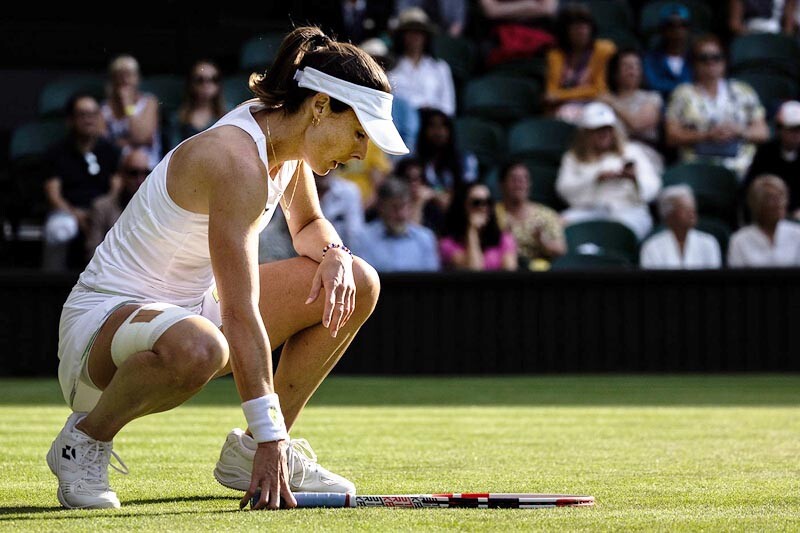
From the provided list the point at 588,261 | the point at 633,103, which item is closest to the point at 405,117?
the point at 633,103

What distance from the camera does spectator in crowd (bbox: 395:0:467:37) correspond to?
1269 centimetres

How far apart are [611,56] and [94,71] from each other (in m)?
4.75

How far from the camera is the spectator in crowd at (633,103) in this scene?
37.1 ft

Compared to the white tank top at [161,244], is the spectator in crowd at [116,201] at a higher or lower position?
higher

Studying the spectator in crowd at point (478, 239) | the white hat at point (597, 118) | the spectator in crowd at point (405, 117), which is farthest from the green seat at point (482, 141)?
the spectator in crowd at point (478, 239)

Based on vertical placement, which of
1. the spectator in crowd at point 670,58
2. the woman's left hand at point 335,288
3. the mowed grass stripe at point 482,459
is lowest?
the mowed grass stripe at point 482,459

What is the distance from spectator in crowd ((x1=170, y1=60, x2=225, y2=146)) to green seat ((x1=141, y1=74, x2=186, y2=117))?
0.72m

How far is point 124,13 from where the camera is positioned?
1289 cm

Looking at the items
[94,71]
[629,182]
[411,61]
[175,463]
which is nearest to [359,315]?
[175,463]

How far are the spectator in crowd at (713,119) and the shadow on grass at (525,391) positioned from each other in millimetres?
2499

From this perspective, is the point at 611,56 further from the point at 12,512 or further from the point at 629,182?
the point at 12,512

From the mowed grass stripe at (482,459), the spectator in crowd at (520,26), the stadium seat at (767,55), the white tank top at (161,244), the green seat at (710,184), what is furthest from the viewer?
the stadium seat at (767,55)

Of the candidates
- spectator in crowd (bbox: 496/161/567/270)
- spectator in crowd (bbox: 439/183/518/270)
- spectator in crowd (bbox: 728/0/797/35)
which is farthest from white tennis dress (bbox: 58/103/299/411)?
spectator in crowd (bbox: 728/0/797/35)

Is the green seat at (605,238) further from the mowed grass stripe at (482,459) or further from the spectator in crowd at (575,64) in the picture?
the mowed grass stripe at (482,459)
